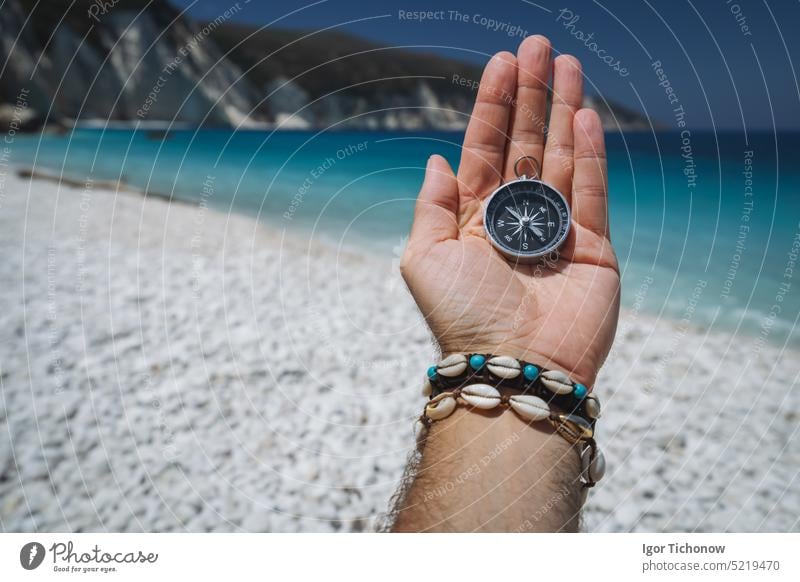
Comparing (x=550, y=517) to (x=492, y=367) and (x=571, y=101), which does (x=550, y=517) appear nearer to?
(x=492, y=367)

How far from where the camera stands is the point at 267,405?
210cm

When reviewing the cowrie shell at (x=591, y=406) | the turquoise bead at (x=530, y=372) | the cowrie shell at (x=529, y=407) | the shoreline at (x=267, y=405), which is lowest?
the shoreline at (x=267, y=405)

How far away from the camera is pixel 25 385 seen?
197 cm

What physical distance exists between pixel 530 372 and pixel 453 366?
5.1 inches

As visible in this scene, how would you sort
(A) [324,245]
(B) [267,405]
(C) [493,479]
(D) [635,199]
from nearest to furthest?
1. (C) [493,479]
2. (B) [267,405]
3. (A) [324,245]
4. (D) [635,199]

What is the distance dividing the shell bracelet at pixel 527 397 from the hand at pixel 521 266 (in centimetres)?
12

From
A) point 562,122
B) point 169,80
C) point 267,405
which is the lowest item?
point 267,405

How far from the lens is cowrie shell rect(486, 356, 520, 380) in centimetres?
90

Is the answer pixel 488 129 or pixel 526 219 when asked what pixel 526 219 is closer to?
pixel 526 219

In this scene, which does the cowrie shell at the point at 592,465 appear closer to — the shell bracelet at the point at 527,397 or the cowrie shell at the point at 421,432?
the shell bracelet at the point at 527,397

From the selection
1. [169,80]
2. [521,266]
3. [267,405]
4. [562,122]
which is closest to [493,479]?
[521,266]

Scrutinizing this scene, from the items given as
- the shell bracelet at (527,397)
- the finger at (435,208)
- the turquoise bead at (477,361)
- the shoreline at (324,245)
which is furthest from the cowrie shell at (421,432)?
the shoreline at (324,245)

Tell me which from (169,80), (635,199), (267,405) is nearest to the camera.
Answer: (267,405)

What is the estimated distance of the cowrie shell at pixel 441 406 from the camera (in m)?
0.90
